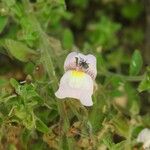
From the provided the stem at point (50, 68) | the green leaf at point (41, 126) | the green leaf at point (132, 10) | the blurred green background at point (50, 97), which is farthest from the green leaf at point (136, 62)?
the green leaf at point (132, 10)

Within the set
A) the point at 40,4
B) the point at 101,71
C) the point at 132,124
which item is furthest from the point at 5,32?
the point at 132,124

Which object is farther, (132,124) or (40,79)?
(132,124)

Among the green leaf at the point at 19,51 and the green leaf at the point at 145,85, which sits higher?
the green leaf at the point at 19,51

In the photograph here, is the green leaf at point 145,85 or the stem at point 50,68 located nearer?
the stem at point 50,68

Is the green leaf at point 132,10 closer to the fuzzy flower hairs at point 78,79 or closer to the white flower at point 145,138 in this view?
the white flower at point 145,138

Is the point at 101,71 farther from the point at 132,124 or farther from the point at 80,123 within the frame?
the point at 80,123

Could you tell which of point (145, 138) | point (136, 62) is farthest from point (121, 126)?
point (136, 62)
